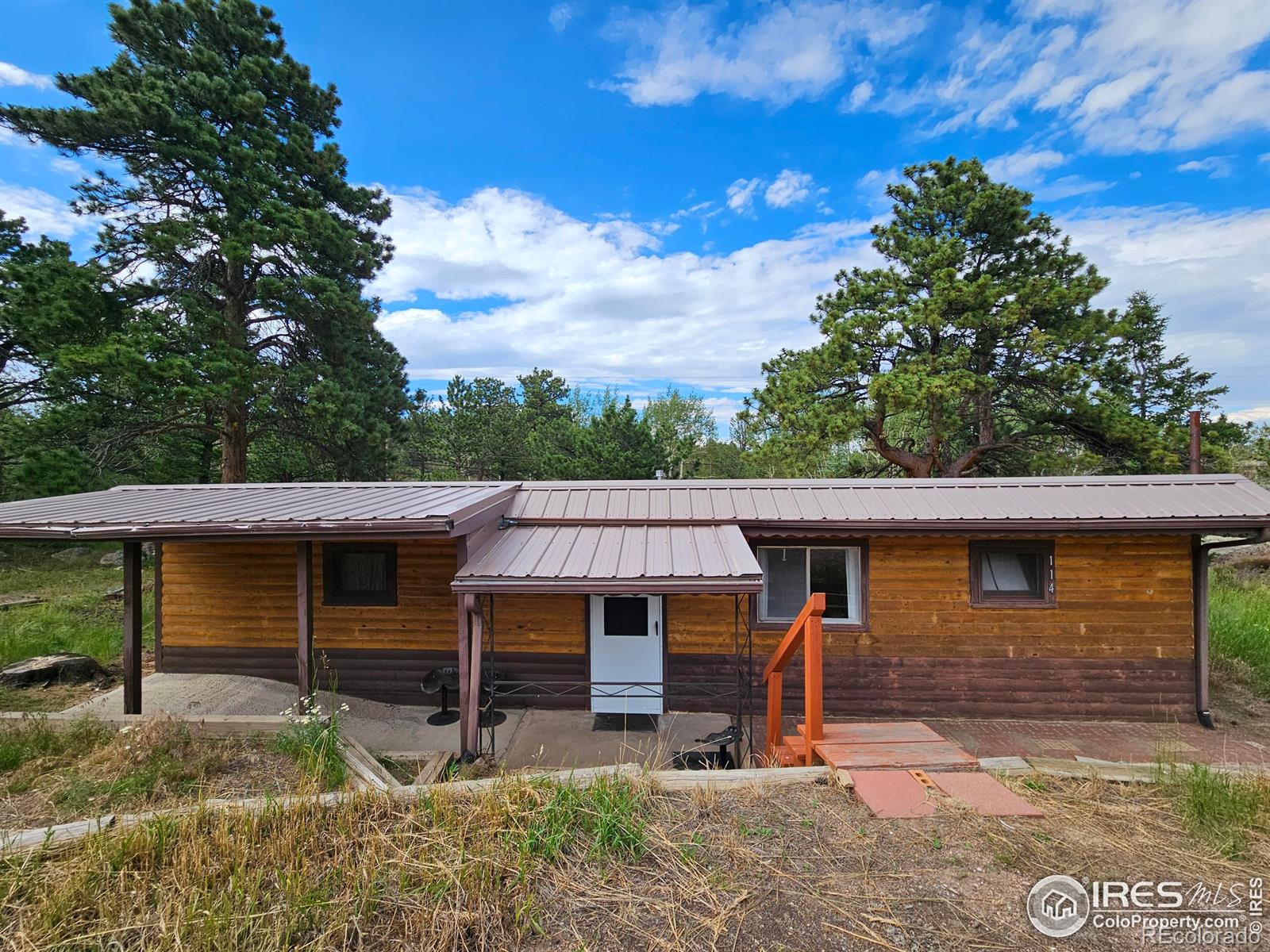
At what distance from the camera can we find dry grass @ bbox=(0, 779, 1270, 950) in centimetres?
206

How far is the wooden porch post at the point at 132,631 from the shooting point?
4922 mm

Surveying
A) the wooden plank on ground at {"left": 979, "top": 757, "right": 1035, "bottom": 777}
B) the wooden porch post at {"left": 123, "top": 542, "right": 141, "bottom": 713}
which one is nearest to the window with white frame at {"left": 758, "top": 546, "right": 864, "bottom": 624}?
the wooden plank on ground at {"left": 979, "top": 757, "right": 1035, "bottom": 777}

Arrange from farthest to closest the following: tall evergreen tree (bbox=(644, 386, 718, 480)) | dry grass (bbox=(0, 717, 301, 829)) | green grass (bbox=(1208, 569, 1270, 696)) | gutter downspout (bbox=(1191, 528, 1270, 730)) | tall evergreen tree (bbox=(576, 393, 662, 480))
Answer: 1. tall evergreen tree (bbox=(644, 386, 718, 480))
2. tall evergreen tree (bbox=(576, 393, 662, 480))
3. green grass (bbox=(1208, 569, 1270, 696))
4. gutter downspout (bbox=(1191, 528, 1270, 730))
5. dry grass (bbox=(0, 717, 301, 829))

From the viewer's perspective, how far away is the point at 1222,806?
2820 millimetres

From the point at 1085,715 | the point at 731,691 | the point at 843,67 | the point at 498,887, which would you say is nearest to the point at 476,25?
the point at 843,67

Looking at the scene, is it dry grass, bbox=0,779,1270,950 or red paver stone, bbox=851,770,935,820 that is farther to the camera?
red paver stone, bbox=851,770,935,820

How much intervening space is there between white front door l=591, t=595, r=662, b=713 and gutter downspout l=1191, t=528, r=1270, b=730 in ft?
19.6

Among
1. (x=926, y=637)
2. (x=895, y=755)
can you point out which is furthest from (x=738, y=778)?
(x=926, y=637)

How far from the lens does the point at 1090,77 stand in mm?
10734

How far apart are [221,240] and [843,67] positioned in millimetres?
14655

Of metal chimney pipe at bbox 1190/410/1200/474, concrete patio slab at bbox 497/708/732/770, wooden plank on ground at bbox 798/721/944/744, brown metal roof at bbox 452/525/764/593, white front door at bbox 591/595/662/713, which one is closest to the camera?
wooden plank on ground at bbox 798/721/944/744

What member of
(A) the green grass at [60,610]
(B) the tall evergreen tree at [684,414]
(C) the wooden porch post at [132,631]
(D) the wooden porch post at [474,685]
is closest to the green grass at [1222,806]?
(D) the wooden porch post at [474,685]

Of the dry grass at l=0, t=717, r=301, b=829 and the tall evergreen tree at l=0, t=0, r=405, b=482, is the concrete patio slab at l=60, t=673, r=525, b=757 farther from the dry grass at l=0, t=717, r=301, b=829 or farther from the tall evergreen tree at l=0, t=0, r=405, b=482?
the tall evergreen tree at l=0, t=0, r=405, b=482

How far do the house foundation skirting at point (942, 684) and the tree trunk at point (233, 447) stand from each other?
29.2 feet
